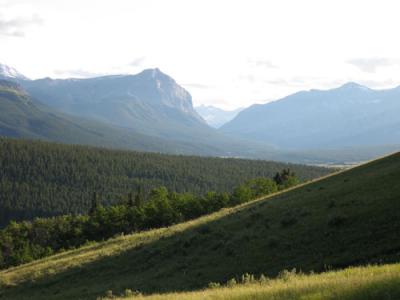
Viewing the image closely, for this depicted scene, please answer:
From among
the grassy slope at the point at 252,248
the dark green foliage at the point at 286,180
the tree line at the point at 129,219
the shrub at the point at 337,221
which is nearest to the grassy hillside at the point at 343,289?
the grassy slope at the point at 252,248

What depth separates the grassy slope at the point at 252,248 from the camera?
19219mm

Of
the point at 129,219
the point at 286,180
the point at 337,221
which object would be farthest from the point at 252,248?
the point at 286,180

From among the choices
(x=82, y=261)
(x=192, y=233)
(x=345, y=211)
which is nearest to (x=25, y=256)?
(x=82, y=261)

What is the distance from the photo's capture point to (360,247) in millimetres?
18234

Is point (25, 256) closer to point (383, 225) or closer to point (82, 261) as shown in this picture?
point (82, 261)

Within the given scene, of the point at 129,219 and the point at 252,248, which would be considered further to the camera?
the point at 129,219

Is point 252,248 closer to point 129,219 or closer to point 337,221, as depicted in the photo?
point 337,221

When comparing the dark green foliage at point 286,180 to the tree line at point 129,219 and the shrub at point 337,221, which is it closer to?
the tree line at point 129,219

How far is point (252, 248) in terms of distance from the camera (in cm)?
2348

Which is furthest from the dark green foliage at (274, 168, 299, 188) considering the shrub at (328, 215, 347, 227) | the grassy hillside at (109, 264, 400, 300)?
the grassy hillside at (109, 264, 400, 300)

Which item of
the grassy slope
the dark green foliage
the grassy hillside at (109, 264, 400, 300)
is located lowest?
the dark green foliage

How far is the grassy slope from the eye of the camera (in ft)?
63.1

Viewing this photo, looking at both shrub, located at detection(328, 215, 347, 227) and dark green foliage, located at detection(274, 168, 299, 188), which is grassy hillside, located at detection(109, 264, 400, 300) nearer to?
shrub, located at detection(328, 215, 347, 227)


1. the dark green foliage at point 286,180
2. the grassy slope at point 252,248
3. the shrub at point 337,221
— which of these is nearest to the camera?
the grassy slope at point 252,248
